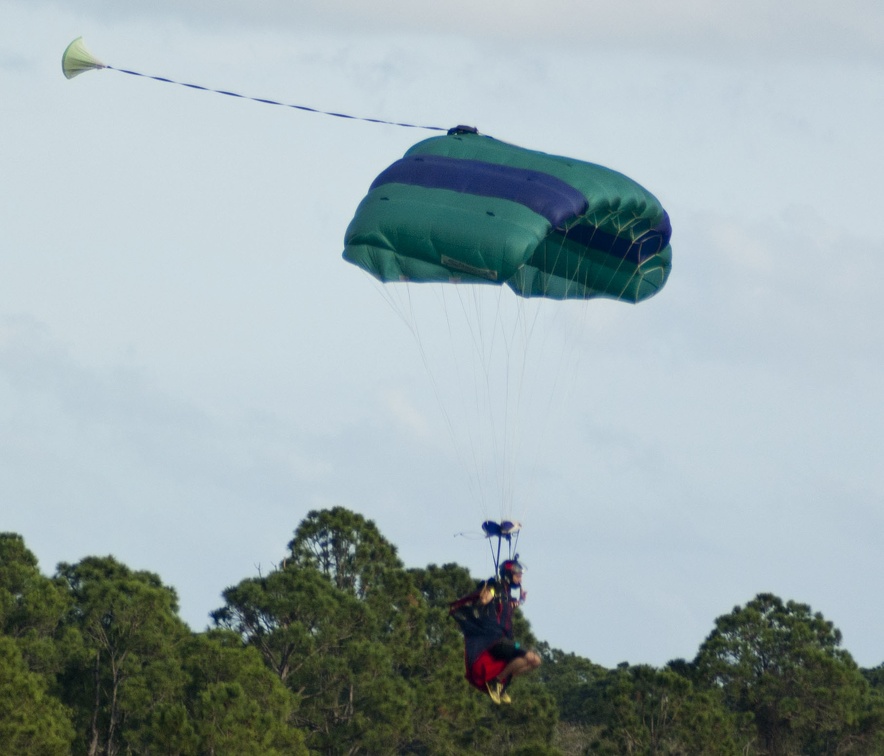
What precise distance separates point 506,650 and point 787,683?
1026 inches

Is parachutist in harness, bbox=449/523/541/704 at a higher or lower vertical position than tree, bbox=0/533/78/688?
lower

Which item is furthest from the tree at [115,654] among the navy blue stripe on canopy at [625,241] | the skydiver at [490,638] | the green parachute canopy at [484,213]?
the skydiver at [490,638]

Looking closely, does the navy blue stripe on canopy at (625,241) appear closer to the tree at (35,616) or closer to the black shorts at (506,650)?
the black shorts at (506,650)

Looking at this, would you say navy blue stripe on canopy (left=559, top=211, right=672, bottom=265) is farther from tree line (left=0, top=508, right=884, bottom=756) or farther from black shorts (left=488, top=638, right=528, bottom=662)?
tree line (left=0, top=508, right=884, bottom=756)

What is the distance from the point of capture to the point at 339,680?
167 ft

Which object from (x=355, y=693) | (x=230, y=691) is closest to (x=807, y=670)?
(x=355, y=693)

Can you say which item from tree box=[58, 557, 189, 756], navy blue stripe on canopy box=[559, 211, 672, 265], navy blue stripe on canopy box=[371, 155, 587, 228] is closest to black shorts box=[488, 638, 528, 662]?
navy blue stripe on canopy box=[371, 155, 587, 228]

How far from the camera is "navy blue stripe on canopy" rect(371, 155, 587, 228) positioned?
1206 inches

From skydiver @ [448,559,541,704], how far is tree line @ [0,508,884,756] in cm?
1577

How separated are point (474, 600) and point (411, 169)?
6991 mm

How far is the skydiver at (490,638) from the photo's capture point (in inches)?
1105

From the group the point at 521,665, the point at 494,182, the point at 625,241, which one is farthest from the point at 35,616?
the point at 521,665

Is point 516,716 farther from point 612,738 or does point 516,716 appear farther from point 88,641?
point 88,641

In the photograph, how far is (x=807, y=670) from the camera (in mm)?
52500
